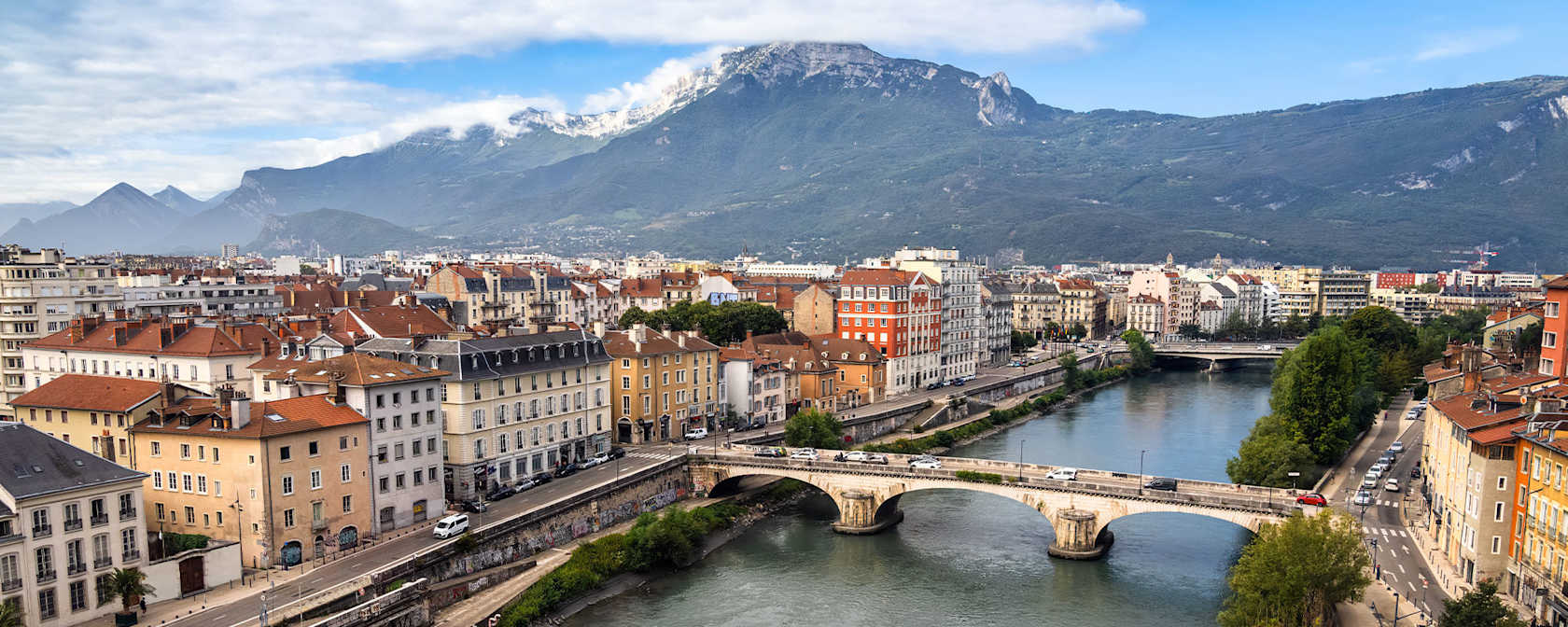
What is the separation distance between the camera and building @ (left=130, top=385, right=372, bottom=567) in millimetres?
42219

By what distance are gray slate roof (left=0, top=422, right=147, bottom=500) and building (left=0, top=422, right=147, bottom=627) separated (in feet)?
0.11

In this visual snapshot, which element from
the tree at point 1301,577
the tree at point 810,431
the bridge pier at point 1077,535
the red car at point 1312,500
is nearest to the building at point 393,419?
the tree at point 810,431

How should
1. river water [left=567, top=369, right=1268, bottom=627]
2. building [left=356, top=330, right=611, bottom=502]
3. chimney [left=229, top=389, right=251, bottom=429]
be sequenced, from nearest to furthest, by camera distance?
chimney [left=229, top=389, right=251, bottom=429], river water [left=567, top=369, right=1268, bottom=627], building [left=356, top=330, right=611, bottom=502]

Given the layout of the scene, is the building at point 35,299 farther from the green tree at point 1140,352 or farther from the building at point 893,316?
the green tree at point 1140,352

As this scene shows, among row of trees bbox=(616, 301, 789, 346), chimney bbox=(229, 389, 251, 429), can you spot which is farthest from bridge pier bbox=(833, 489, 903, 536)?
row of trees bbox=(616, 301, 789, 346)

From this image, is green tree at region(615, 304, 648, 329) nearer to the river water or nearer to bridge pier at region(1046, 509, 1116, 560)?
the river water

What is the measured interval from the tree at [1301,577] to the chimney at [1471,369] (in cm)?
2048

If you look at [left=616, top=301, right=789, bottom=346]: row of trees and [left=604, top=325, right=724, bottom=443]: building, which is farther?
[left=616, top=301, right=789, bottom=346]: row of trees

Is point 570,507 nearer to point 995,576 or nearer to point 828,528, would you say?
point 828,528

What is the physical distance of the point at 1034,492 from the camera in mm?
53500

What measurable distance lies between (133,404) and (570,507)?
64.1ft

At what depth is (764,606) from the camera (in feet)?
155

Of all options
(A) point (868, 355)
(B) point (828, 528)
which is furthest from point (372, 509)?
(A) point (868, 355)

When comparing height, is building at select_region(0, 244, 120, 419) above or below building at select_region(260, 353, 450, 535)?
above
